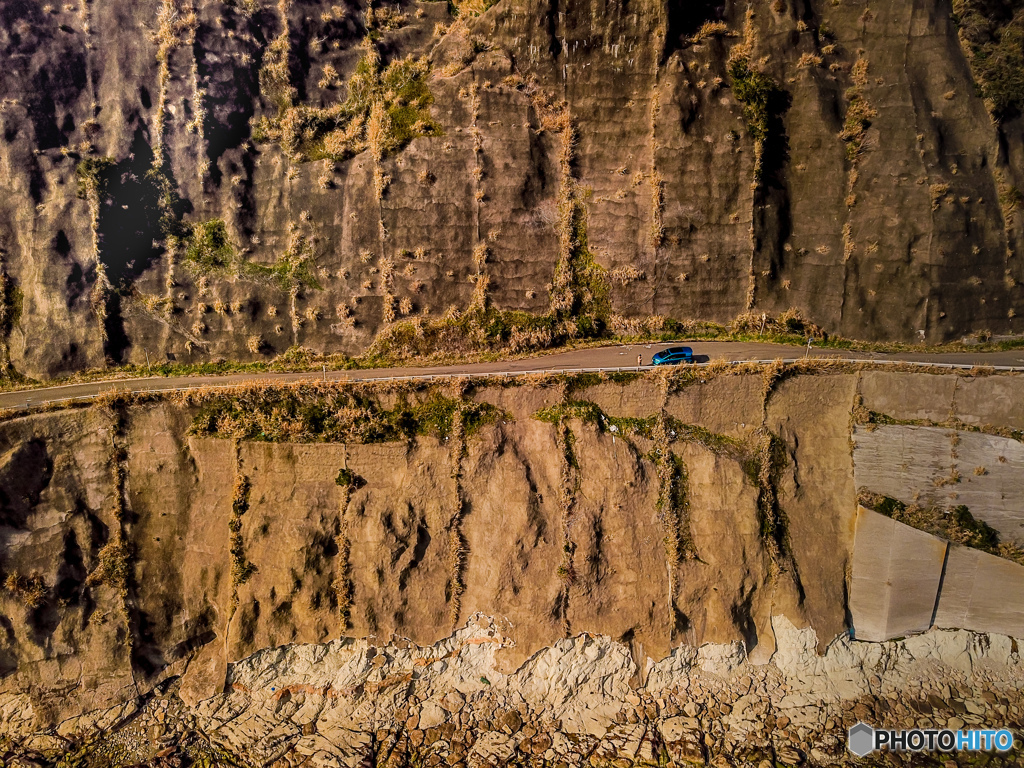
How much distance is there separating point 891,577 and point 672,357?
10.3 metres

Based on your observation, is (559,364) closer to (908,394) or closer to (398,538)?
(398,538)

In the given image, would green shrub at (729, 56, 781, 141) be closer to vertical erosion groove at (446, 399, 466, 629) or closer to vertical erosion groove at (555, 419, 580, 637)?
vertical erosion groove at (555, 419, 580, 637)

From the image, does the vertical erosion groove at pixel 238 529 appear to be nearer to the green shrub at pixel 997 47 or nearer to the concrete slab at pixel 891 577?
the concrete slab at pixel 891 577

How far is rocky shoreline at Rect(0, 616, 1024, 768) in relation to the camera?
17000 mm

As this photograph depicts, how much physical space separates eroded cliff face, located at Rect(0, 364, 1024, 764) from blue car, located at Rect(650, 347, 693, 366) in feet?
2.29

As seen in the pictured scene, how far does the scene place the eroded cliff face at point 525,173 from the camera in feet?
60.1

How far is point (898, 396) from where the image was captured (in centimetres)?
1814

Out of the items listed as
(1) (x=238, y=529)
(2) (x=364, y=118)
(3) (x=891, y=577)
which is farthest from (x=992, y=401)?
(1) (x=238, y=529)

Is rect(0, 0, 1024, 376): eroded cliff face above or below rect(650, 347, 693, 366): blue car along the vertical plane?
above

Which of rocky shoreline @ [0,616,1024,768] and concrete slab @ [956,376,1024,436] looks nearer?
rocky shoreline @ [0,616,1024,768]

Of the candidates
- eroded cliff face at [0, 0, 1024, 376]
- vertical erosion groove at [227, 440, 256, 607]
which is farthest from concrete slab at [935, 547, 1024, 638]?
vertical erosion groove at [227, 440, 256, 607]

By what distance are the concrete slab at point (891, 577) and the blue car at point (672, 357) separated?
7840 millimetres

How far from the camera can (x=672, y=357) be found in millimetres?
18125

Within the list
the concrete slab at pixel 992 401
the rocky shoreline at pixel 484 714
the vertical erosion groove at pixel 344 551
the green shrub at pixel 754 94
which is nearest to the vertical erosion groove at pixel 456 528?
the rocky shoreline at pixel 484 714
